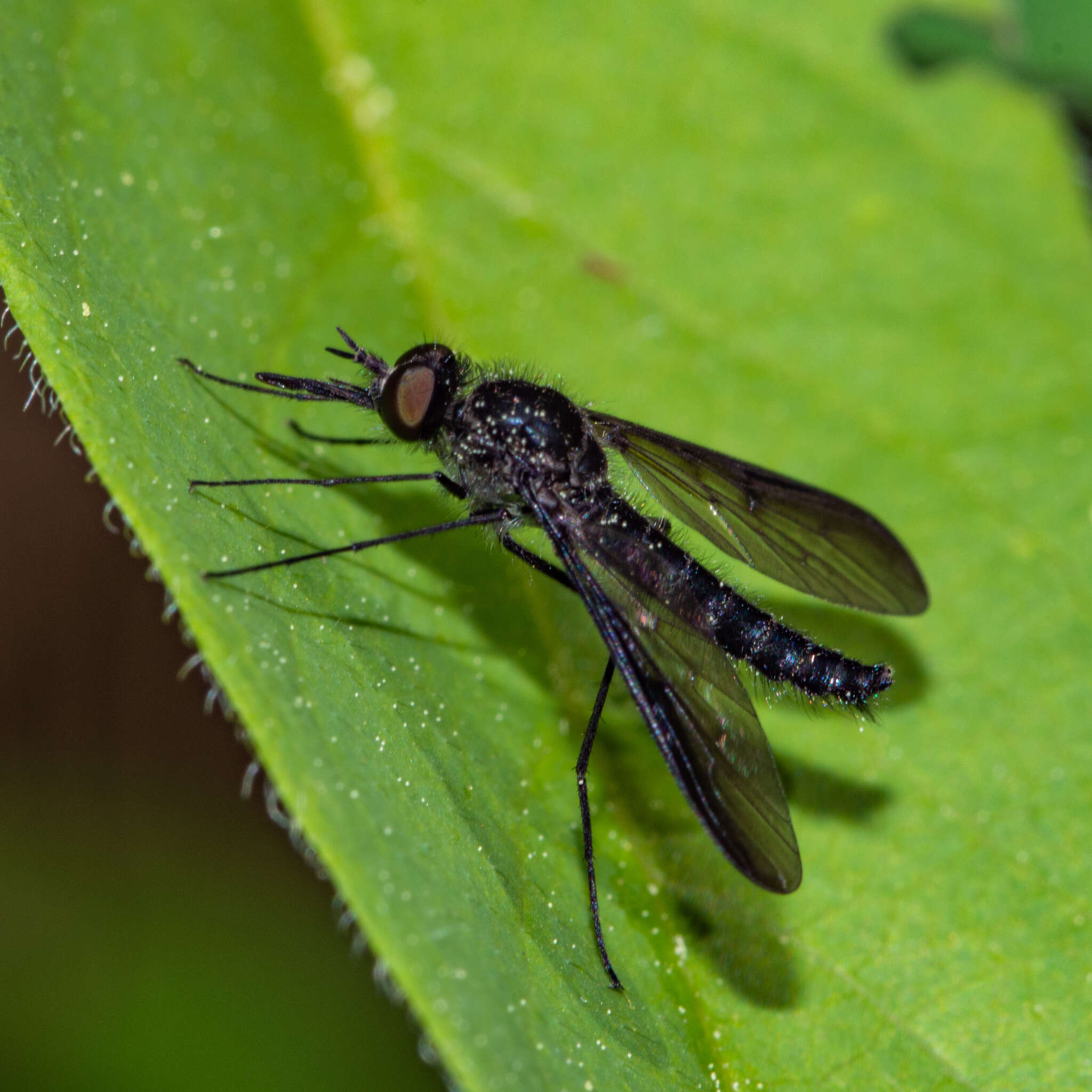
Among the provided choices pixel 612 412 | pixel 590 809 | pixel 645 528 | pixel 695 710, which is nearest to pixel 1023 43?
pixel 612 412

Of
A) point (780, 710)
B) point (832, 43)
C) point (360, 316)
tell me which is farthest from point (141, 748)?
point (832, 43)

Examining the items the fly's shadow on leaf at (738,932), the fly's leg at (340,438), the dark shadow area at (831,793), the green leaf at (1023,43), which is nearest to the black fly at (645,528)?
the fly's leg at (340,438)

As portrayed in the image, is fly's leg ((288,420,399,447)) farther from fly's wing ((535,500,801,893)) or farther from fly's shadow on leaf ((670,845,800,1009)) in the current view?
fly's shadow on leaf ((670,845,800,1009))

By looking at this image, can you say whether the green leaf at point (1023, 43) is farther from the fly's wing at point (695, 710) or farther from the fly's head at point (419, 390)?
the fly's wing at point (695, 710)

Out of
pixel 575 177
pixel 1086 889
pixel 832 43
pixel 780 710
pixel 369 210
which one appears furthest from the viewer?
pixel 832 43

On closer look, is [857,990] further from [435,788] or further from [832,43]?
[832,43]

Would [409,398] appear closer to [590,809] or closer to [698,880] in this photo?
[590,809]
